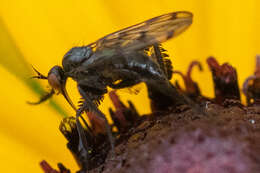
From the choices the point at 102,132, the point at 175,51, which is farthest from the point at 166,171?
the point at 175,51

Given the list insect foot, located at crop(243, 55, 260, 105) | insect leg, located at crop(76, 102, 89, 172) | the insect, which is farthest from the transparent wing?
insect foot, located at crop(243, 55, 260, 105)

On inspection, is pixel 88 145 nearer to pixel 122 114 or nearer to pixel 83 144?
pixel 83 144

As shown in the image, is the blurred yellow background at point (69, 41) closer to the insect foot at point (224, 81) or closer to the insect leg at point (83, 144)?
the insect foot at point (224, 81)

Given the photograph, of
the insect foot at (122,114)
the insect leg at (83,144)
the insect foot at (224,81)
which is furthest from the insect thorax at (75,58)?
the insect foot at (224,81)

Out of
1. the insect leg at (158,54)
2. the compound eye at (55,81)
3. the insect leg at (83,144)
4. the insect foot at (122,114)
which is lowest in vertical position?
the insect foot at (122,114)

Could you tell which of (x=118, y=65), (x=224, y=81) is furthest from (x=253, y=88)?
(x=118, y=65)
